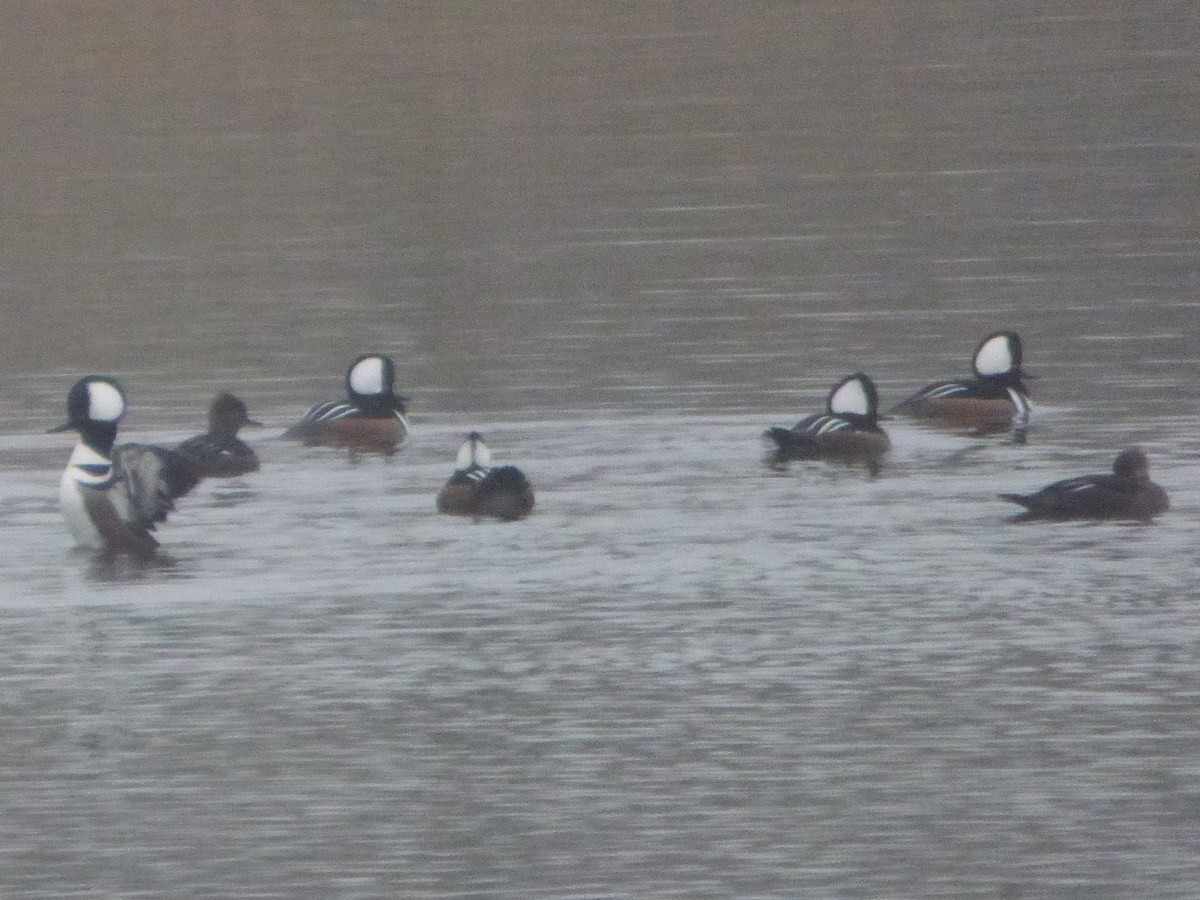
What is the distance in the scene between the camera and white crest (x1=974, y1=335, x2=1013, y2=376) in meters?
14.7

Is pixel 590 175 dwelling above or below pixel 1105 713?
above

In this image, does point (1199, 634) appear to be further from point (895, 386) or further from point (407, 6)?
point (407, 6)

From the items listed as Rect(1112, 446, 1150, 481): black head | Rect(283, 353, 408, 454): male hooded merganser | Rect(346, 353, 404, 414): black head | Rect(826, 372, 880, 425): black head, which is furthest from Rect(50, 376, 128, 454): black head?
Rect(1112, 446, 1150, 481): black head

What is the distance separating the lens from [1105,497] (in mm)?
11328

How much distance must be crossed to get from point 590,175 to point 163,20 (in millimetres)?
12905

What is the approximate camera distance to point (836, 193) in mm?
22797

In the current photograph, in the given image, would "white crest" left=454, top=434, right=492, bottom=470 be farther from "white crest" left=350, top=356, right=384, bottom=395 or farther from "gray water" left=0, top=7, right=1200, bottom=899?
"white crest" left=350, top=356, right=384, bottom=395

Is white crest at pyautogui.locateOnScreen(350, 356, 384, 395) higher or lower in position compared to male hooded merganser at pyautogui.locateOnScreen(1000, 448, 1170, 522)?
higher

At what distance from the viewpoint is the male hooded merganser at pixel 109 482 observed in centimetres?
1130

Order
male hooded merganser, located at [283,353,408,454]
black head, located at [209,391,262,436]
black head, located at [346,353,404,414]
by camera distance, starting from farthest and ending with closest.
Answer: black head, located at [346,353,404,414]
male hooded merganser, located at [283,353,408,454]
black head, located at [209,391,262,436]

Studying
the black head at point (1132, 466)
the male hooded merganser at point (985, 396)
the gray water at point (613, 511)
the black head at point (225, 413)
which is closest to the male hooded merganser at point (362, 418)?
the gray water at point (613, 511)

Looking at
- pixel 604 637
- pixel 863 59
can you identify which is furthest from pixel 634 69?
pixel 604 637

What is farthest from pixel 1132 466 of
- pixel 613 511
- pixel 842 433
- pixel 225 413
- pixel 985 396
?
pixel 225 413

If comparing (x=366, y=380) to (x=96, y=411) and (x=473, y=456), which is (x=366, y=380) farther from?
(x=96, y=411)
